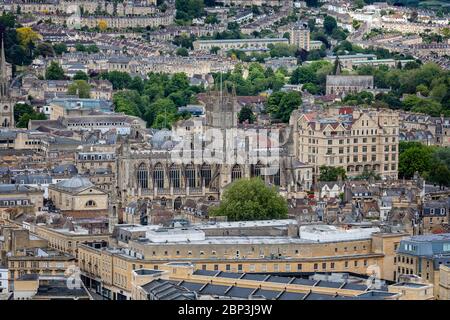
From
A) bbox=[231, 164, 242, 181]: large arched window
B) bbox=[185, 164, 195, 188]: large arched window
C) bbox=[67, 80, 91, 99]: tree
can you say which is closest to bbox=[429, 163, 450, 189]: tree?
bbox=[231, 164, 242, 181]: large arched window

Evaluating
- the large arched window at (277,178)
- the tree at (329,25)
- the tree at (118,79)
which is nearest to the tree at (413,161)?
the large arched window at (277,178)

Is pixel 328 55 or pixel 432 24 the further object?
pixel 432 24

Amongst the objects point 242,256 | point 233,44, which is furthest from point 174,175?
point 233,44

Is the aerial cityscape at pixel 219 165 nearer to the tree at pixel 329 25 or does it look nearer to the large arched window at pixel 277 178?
the large arched window at pixel 277 178

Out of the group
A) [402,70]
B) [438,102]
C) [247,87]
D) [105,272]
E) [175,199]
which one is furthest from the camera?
[402,70]

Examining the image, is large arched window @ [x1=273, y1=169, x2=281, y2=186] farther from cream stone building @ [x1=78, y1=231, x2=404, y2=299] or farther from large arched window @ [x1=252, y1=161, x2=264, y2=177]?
cream stone building @ [x1=78, y1=231, x2=404, y2=299]

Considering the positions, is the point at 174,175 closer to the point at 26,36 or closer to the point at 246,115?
the point at 246,115
